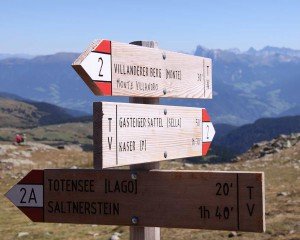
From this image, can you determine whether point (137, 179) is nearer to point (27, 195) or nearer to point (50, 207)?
point (50, 207)

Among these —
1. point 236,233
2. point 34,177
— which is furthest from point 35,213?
point 236,233

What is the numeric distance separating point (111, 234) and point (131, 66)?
10382 mm

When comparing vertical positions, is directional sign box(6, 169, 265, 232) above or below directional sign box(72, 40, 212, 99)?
below

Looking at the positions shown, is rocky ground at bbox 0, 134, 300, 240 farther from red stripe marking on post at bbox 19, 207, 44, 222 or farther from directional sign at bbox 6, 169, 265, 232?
red stripe marking on post at bbox 19, 207, 44, 222

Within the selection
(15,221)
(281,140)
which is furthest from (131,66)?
(281,140)

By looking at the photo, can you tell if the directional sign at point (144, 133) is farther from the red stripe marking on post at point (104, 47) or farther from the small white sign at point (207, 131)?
the red stripe marking on post at point (104, 47)

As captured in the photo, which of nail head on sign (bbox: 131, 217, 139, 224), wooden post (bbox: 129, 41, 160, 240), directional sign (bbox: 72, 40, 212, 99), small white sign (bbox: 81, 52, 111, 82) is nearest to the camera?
small white sign (bbox: 81, 52, 111, 82)

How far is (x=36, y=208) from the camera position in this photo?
19.4 ft

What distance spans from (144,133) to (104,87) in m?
0.72

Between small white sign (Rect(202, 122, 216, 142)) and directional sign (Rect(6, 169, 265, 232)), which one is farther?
small white sign (Rect(202, 122, 216, 142))

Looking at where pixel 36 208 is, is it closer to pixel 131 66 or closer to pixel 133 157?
pixel 133 157

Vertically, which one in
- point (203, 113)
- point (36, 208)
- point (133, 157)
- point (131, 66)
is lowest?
point (36, 208)

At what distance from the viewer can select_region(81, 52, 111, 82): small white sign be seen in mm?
5005

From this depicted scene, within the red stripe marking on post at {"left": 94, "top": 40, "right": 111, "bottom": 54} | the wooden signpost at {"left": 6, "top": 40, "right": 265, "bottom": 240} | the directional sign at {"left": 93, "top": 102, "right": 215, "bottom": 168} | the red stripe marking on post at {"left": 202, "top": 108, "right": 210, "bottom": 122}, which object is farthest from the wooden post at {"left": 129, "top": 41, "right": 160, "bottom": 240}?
the red stripe marking on post at {"left": 202, "top": 108, "right": 210, "bottom": 122}
